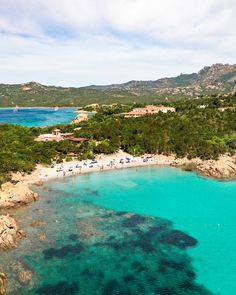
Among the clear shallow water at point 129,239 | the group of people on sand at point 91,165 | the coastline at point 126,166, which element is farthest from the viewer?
the group of people on sand at point 91,165

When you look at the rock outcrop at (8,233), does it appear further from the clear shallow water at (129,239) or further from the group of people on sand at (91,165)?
the group of people on sand at (91,165)

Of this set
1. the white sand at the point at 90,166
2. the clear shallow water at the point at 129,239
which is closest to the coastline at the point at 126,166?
the white sand at the point at 90,166

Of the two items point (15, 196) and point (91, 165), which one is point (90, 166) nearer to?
point (91, 165)

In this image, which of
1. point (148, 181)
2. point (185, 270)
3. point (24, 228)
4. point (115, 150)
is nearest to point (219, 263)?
point (185, 270)

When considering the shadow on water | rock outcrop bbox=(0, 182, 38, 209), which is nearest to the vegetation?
rock outcrop bbox=(0, 182, 38, 209)

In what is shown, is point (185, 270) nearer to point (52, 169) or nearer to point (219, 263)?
point (219, 263)

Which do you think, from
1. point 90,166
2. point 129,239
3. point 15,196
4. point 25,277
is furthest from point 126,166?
point 25,277

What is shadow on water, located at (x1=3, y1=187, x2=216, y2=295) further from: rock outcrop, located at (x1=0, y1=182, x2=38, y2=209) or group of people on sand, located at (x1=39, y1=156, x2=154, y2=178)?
group of people on sand, located at (x1=39, y1=156, x2=154, y2=178)
